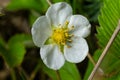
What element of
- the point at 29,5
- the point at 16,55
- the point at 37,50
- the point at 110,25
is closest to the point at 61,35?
the point at 110,25

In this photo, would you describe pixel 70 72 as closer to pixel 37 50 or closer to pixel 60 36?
pixel 60 36

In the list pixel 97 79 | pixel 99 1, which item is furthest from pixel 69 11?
pixel 99 1

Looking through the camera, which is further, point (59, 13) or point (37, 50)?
point (37, 50)

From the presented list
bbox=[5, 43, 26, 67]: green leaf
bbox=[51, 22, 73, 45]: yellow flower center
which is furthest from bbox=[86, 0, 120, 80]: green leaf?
bbox=[5, 43, 26, 67]: green leaf

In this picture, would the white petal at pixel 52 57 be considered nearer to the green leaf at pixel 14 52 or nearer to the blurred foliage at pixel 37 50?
the blurred foliage at pixel 37 50

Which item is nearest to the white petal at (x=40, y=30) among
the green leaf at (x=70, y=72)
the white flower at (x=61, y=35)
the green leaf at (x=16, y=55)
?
the white flower at (x=61, y=35)

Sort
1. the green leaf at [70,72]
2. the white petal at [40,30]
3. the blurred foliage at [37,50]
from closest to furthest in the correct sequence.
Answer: the white petal at [40,30] → the blurred foliage at [37,50] → the green leaf at [70,72]
